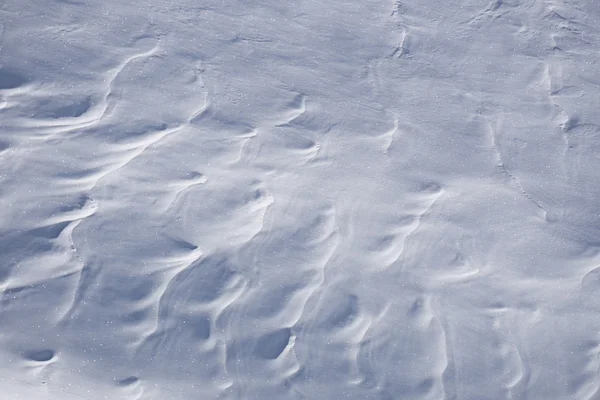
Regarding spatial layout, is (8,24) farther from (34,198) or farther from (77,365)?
(77,365)

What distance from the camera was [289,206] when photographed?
2424 mm

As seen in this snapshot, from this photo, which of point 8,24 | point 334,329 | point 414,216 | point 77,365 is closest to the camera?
point 77,365

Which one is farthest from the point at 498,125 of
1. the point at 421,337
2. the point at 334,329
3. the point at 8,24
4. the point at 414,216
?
the point at 8,24

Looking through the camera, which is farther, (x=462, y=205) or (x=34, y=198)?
(x=462, y=205)

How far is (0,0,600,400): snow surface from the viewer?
2.19 meters

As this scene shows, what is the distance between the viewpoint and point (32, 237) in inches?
88.4

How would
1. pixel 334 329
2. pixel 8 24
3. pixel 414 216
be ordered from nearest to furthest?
pixel 334 329 < pixel 414 216 < pixel 8 24

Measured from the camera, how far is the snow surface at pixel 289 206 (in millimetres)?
2193

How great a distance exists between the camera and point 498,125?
2.69 meters

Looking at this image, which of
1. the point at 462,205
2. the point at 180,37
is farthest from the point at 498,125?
the point at 180,37

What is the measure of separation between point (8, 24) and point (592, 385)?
328 centimetres

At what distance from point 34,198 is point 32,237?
18cm

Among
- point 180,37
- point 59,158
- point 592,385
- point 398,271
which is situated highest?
point 180,37

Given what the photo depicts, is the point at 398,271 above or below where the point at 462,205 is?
below
